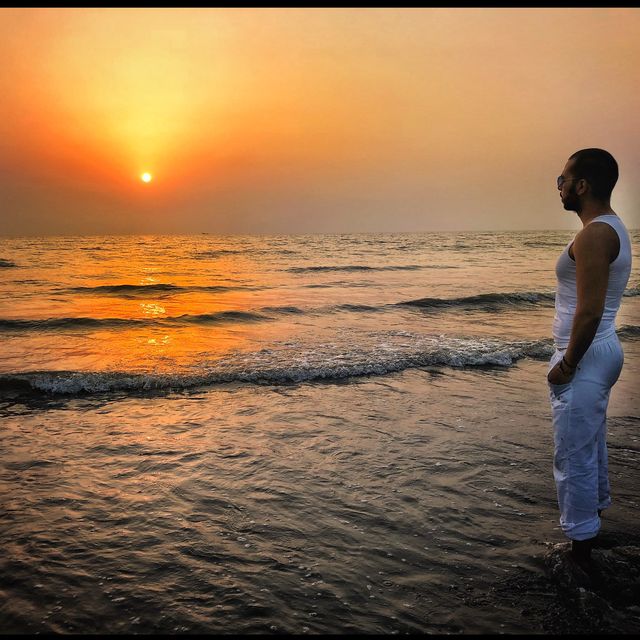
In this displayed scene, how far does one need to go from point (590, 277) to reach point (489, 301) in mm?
19331

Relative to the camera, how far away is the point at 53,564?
3.49 metres

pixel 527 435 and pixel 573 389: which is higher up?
pixel 573 389

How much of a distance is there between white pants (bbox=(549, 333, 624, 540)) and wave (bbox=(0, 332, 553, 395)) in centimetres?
608

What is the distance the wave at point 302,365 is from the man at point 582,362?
6094mm

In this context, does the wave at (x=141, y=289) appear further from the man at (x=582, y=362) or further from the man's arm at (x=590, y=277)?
the man's arm at (x=590, y=277)

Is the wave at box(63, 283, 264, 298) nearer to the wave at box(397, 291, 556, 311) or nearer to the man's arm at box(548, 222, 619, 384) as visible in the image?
the wave at box(397, 291, 556, 311)

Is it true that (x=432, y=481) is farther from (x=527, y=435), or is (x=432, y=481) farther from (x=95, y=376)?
(x=95, y=376)

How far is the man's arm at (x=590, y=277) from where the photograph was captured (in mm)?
2996

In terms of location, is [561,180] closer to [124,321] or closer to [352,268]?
[124,321]

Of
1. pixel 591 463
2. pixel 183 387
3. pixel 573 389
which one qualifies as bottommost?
pixel 183 387

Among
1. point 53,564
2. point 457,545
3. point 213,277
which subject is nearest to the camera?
point 53,564

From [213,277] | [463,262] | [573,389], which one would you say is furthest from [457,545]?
[463,262]

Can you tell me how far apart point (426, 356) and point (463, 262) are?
32191 mm

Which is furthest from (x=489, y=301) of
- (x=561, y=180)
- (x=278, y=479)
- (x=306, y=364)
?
(x=561, y=180)
